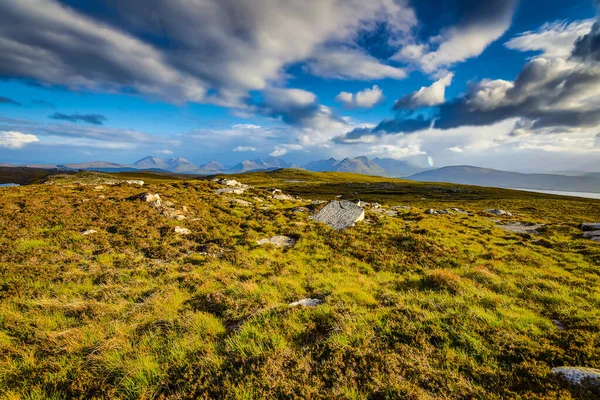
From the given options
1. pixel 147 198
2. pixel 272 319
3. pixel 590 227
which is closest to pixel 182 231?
pixel 147 198

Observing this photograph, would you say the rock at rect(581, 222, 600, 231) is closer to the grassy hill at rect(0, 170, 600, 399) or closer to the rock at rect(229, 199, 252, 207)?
the grassy hill at rect(0, 170, 600, 399)

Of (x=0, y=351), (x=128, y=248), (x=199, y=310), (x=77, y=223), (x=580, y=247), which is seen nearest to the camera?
(x=0, y=351)

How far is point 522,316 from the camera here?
762 centimetres

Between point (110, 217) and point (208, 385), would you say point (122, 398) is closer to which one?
point (208, 385)

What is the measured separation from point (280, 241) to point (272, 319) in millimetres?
10758

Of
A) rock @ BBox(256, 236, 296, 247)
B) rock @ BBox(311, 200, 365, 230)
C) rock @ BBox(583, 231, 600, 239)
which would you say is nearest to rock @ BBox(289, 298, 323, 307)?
rock @ BBox(256, 236, 296, 247)

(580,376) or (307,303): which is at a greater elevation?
(580,376)

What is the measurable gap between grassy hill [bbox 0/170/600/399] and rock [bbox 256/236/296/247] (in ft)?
2.90

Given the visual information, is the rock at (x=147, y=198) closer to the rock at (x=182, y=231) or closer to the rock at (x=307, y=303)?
the rock at (x=182, y=231)

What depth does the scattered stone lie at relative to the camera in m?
27.5

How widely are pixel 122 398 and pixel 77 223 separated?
17.2 metres

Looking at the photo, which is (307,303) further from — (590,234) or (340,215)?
(590,234)

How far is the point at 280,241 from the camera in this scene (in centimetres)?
1784

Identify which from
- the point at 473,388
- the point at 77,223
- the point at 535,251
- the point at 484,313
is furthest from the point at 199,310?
the point at 535,251
